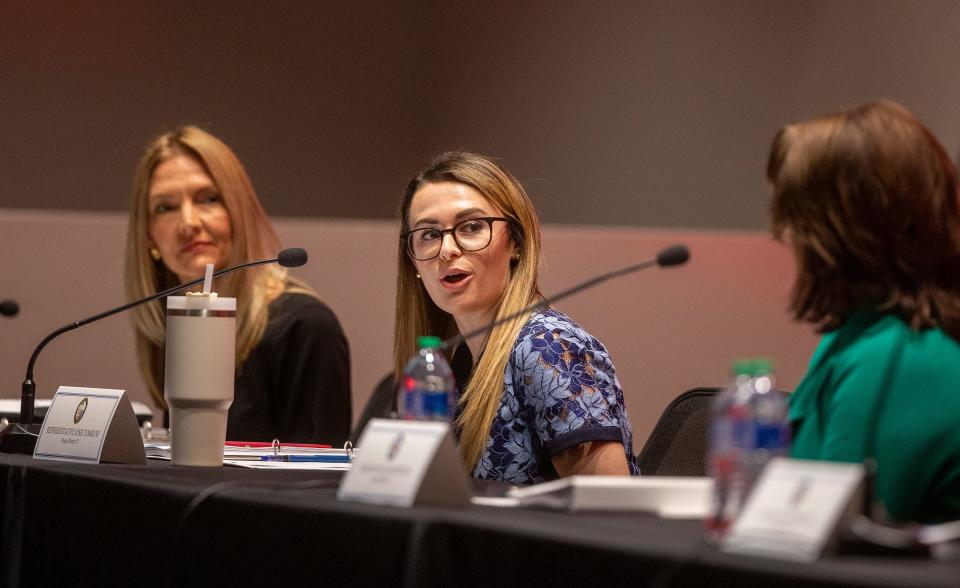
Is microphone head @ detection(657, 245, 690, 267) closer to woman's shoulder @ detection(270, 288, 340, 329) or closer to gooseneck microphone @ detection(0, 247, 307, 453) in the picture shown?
gooseneck microphone @ detection(0, 247, 307, 453)

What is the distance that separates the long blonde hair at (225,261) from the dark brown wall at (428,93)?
1.24 meters

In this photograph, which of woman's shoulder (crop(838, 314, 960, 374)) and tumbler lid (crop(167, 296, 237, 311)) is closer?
woman's shoulder (crop(838, 314, 960, 374))

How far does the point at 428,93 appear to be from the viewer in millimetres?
5215

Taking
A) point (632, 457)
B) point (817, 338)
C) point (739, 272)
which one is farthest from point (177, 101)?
point (632, 457)

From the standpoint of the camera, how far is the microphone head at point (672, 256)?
1.91 metres

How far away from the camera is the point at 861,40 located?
394 cm

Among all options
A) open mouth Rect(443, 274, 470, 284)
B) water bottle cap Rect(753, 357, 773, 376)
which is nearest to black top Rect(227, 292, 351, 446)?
open mouth Rect(443, 274, 470, 284)

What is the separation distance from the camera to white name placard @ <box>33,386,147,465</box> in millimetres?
2256

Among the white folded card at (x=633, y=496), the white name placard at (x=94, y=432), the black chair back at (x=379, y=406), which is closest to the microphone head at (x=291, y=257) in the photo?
the white name placard at (x=94, y=432)

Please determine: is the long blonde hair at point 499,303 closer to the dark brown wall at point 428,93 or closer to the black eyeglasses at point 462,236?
the black eyeglasses at point 462,236

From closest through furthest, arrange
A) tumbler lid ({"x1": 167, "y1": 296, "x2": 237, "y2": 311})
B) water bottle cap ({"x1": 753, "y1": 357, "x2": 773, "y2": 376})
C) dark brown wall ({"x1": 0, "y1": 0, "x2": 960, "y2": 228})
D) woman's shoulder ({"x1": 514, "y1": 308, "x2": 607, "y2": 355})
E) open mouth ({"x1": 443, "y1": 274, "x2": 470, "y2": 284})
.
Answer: water bottle cap ({"x1": 753, "y1": 357, "x2": 773, "y2": 376}) → tumbler lid ({"x1": 167, "y1": 296, "x2": 237, "y2": 311}) → woman's shoulder ({"x1": 514, "y1": 308, "x2": 607, "y2": 355}) → open mouth ({"x1": 443, "y1": 274, "x2": 470, "y2": 284}) → dark brown wall ({"x1": 0, "y1": 0, "x2": 960, "y2": 228})

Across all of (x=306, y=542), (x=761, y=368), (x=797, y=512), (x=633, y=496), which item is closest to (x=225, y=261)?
(x=306, y=542)

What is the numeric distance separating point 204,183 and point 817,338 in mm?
1959

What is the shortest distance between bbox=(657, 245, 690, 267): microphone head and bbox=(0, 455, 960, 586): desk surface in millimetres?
506
